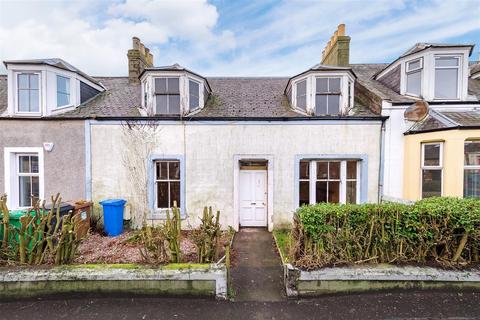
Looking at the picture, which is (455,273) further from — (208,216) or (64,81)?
(64,81)

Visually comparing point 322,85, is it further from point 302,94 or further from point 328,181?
point 328,181

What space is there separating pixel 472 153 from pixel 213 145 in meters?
8.37

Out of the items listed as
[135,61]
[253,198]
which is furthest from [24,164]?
[253,198]

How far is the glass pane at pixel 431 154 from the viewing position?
7.79 m

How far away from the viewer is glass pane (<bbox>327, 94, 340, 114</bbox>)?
9000 millimetres

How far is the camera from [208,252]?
505cm

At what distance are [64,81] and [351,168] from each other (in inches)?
452

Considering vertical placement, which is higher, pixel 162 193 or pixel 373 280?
pixel 162 193

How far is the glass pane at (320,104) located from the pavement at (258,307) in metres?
6.26

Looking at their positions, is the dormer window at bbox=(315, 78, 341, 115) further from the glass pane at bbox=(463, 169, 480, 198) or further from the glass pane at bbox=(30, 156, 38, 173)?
the glass pane at bbox=(30, 156, 38, 173)

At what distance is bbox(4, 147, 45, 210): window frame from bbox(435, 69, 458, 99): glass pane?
14.8 meters

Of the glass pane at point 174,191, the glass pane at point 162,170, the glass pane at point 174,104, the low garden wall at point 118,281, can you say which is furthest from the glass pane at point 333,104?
the low garden wall at point 118,281

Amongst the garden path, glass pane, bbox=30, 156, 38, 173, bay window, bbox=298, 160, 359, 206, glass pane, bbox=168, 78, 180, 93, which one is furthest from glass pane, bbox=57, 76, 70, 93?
bay window, bbox=298, 160, 359, 206

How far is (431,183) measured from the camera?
798 centimetres
